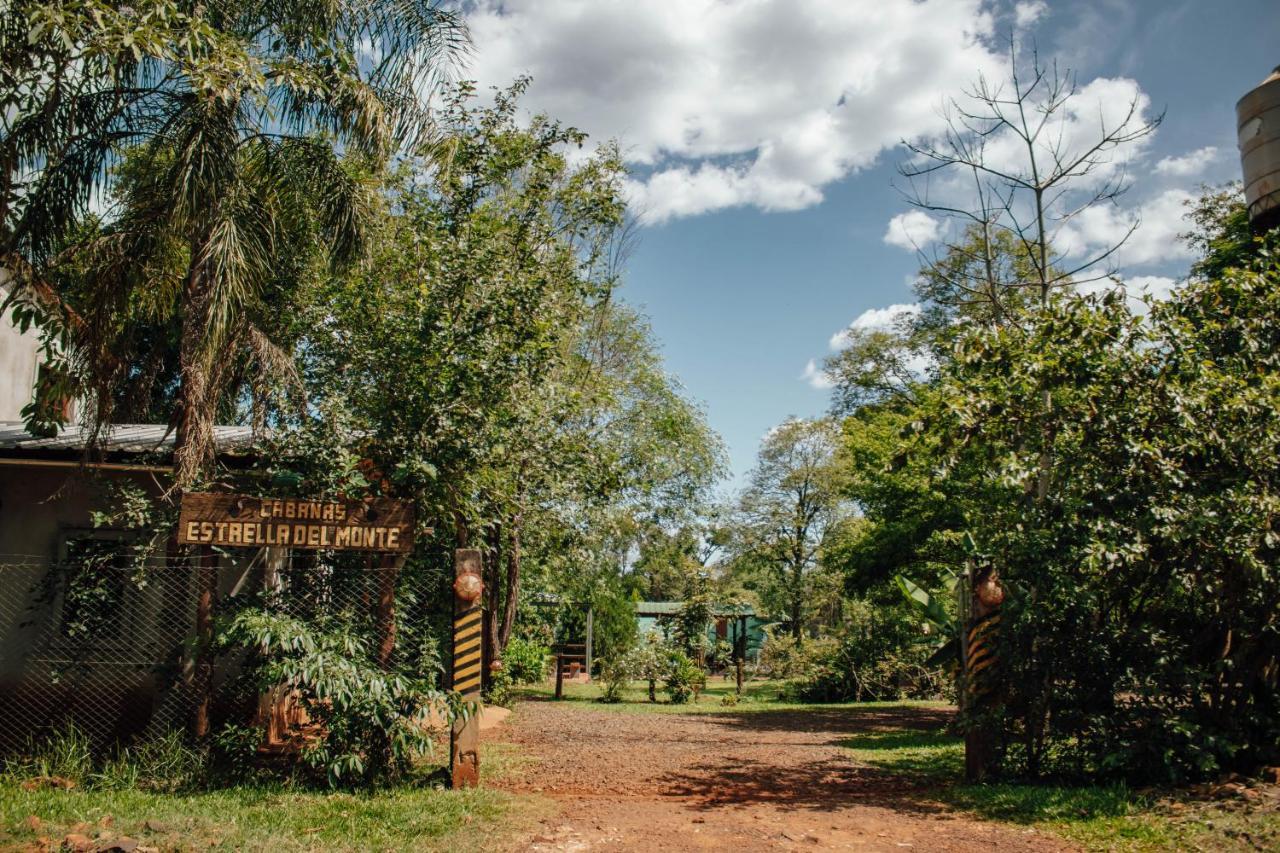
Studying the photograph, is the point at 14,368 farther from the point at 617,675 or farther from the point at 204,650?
the point at 617,675

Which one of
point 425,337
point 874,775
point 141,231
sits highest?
point 141,231

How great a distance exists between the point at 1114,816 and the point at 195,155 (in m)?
9.96

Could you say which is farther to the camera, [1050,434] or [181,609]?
[181,609]

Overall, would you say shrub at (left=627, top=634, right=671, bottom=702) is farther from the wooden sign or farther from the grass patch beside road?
the wooden sign

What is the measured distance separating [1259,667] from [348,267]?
10.4 meters

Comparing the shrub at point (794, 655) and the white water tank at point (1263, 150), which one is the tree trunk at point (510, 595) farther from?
the white water tank at point (1263, 150)

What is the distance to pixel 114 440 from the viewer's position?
34.0ft

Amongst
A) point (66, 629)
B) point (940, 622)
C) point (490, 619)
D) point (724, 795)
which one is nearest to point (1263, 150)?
point (940, 622)

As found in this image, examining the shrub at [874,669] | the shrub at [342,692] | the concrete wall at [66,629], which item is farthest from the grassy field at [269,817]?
the shrub at [874,669]

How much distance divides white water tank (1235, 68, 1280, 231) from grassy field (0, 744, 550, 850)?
12984mm

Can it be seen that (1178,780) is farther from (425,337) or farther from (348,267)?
(348,267)

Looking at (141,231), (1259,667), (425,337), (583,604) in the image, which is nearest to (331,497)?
(425,337)

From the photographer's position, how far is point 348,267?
36.1 feet

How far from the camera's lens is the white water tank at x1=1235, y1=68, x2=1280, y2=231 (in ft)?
42.7
